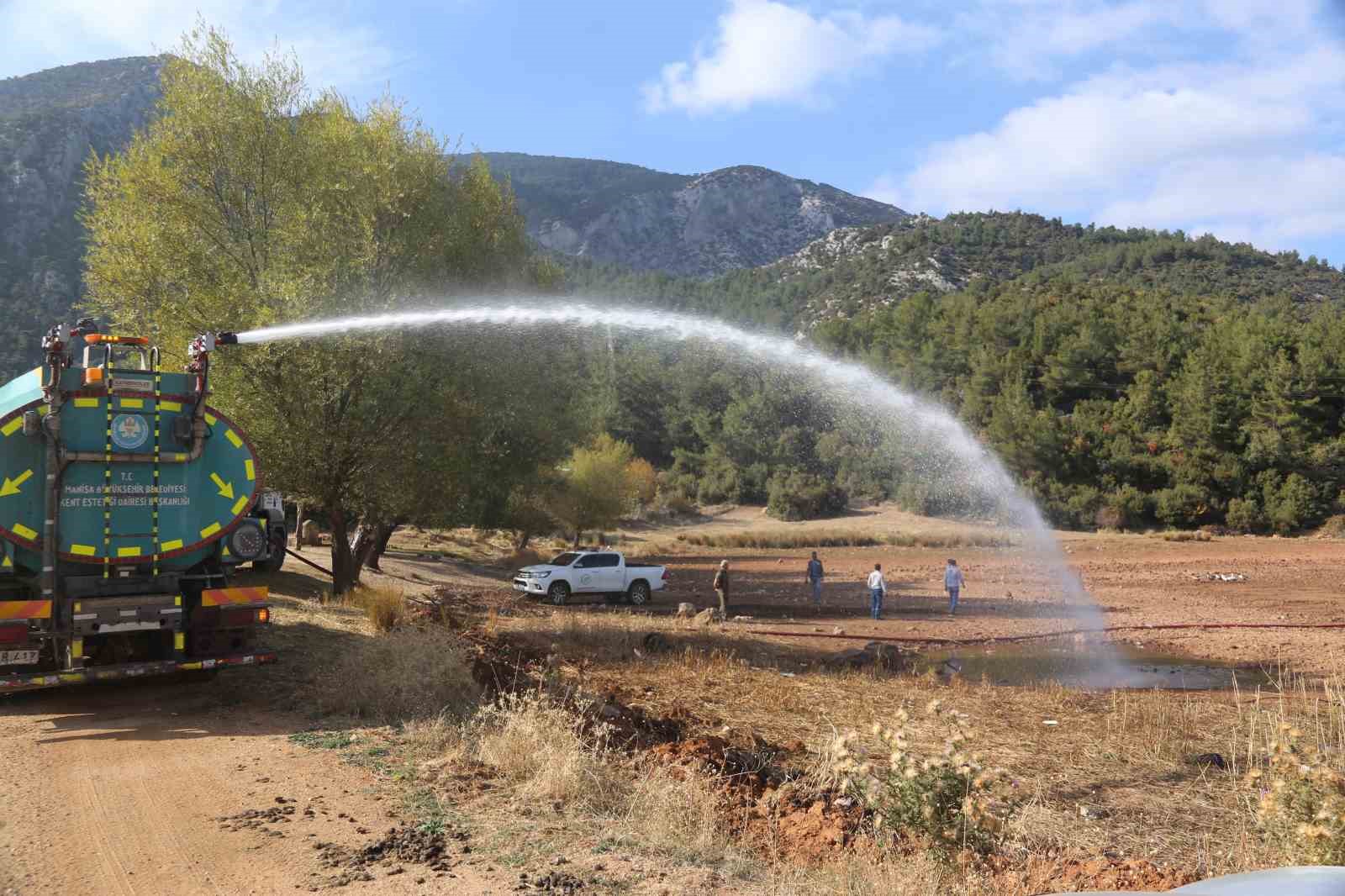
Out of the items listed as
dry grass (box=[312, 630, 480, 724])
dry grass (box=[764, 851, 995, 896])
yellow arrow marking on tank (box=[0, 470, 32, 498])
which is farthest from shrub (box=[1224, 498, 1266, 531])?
yellow arrow marking on tank (box=[0, 470, 32, 498])

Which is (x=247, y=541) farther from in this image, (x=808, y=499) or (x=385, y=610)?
(x=808, y=499)

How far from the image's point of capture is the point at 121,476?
9.84 meters

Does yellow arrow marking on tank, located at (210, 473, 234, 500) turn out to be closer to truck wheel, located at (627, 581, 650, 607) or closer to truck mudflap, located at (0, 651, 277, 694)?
truck mudflap, located at (0, 651, 277, 694)

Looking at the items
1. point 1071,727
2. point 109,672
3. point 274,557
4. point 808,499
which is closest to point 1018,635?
point 1071,727

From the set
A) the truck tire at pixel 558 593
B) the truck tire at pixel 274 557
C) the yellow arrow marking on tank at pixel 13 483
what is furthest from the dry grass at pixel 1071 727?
the truck tire at pixel 558 593

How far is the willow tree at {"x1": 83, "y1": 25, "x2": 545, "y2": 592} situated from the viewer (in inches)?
707

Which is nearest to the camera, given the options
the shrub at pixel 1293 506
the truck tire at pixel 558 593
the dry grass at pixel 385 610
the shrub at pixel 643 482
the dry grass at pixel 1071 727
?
the dry grass at pixel 1071 727

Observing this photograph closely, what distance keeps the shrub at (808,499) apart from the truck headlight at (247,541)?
5877 centimetres

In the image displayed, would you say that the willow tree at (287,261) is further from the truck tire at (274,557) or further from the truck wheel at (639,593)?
the truck wheel at (639,593)

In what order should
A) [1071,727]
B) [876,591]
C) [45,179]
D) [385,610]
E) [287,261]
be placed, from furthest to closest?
[45,179]
[876,591]
[287,261]
[385,610]
[1071,727]

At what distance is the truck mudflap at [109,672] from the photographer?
366 inches

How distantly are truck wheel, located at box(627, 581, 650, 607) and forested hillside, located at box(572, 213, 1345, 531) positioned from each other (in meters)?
38.3

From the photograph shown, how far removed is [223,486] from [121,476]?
1005 mm

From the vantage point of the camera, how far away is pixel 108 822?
664 cm
